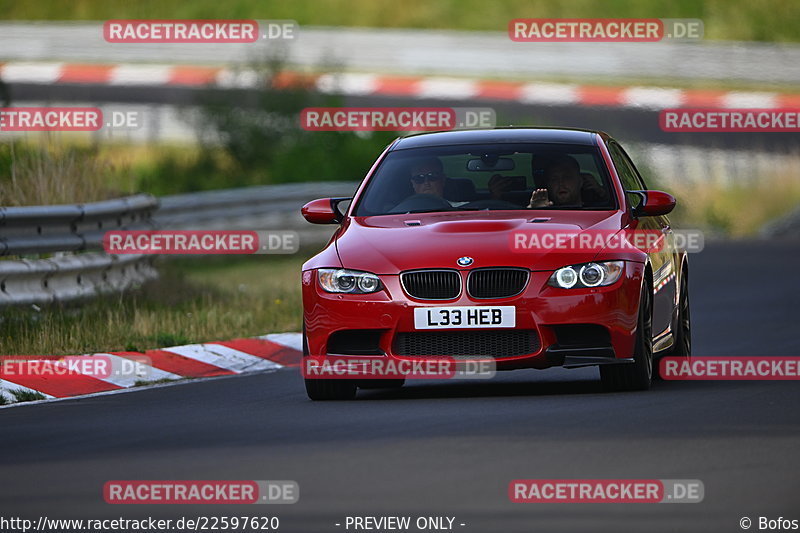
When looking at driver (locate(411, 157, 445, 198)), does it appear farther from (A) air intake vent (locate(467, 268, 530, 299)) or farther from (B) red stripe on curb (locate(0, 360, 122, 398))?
(B) red stripe on curb (locate(0, 360, 122, 398))

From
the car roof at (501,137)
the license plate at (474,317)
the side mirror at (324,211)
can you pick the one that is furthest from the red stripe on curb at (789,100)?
the license plate at (474,317)

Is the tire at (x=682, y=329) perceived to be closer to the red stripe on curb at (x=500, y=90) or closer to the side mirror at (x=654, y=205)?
the side mirror at (x=654, y=205)

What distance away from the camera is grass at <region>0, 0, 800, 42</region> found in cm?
4625

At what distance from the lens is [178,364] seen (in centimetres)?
1366

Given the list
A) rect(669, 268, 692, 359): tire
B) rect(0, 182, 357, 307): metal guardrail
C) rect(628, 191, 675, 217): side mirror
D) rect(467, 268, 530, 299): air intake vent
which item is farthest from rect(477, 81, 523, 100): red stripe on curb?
rect(467, 268, 530, 299): air intake vent

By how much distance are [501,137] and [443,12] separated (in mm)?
37613

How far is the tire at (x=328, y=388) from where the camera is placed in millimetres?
11438

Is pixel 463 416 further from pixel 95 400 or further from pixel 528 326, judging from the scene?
pixel 95 400

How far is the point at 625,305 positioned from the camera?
36.5 feet

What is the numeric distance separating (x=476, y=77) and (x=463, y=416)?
3082 cm

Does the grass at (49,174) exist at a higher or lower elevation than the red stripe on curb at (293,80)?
lower

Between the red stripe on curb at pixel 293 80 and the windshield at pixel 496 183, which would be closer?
the windshield at pixel 496 183

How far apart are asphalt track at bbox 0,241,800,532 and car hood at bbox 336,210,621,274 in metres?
0.76

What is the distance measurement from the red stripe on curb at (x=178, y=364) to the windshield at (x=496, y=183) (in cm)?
201
